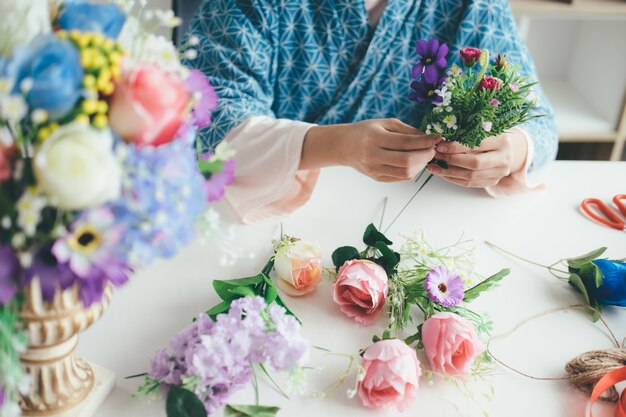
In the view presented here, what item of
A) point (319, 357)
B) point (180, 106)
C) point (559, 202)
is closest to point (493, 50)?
point (559, 202)

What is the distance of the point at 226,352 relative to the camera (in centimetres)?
70

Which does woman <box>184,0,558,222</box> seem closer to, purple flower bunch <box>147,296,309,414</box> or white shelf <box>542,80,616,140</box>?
purple flower bunch <box>147,296,309,414</box>

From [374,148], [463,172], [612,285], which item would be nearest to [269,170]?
[374,148]

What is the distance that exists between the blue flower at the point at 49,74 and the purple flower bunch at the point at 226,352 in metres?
0.32

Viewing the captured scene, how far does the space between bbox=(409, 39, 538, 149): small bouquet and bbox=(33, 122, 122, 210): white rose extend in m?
0.49

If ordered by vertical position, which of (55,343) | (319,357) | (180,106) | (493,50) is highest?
(180,106)

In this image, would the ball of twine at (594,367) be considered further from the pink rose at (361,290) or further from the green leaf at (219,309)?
the green leaf at (219,309)

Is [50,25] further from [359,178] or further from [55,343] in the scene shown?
[359,178]

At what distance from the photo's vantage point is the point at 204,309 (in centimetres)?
87

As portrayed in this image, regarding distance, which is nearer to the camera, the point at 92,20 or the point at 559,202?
the point at 92,20

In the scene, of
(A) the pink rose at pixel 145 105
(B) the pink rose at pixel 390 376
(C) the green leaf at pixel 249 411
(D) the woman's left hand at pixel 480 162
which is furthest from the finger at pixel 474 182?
(A) the pink rose at pixel 145 105

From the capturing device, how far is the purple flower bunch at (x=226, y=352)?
694mm

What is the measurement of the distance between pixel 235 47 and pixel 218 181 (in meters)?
0.69

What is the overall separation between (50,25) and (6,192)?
0.58 feet
